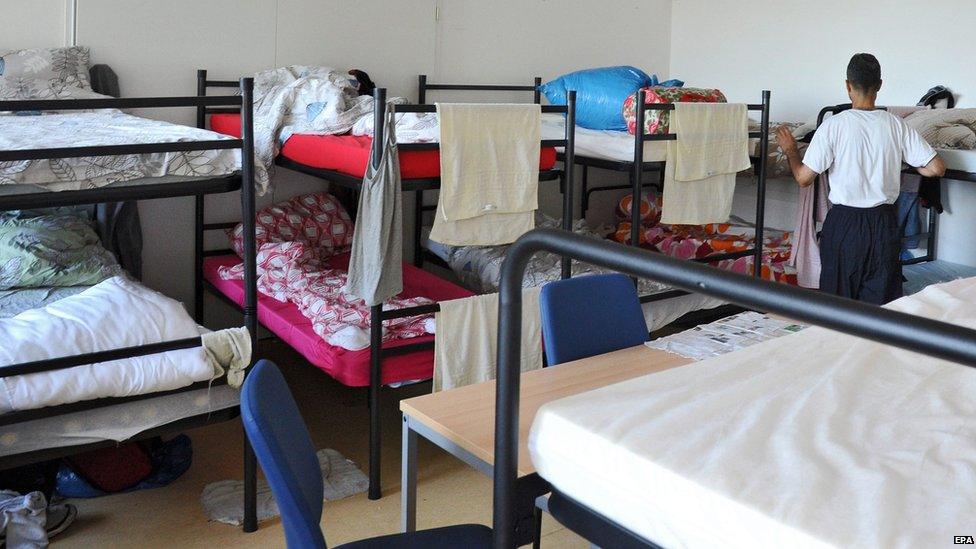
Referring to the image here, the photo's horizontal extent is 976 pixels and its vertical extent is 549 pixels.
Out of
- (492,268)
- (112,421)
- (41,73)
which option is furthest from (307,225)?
(112,421)

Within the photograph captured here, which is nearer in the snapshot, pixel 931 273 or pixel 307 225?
pixel 307 225

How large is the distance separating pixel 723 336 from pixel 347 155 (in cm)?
147

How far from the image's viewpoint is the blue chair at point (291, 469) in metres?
1.49

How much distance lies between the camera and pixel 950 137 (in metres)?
4.26

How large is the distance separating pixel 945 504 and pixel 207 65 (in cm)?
386

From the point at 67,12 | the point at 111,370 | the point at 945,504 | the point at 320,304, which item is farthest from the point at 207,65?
the point at 945,504

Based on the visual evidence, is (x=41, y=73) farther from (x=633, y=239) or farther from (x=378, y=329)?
(x=633, y=239)

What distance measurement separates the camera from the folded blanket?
424cm

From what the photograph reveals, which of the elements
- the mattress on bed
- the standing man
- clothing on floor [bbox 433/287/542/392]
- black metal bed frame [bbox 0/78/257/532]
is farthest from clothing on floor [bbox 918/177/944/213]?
the mattress on bed

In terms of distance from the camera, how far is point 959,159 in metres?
4.12

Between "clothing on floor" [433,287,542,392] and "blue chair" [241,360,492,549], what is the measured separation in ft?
4.51

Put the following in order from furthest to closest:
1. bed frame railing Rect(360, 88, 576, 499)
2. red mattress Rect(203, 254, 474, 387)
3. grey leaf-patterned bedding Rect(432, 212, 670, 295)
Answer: grey leaf-patterned bedding Rect(432, 212, 670, 295), red mattress Rect(203, 254, 474, 387), bed frame railing Rect(360, 88, 576, 499)

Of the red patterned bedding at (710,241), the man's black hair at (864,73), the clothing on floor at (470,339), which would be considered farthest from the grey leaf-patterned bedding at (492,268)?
the man's black hair at (864,73)

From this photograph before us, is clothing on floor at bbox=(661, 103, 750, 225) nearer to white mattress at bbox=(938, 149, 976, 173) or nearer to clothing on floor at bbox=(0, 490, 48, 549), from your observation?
white mattress at bbox=(938, 149, 976, 173)
